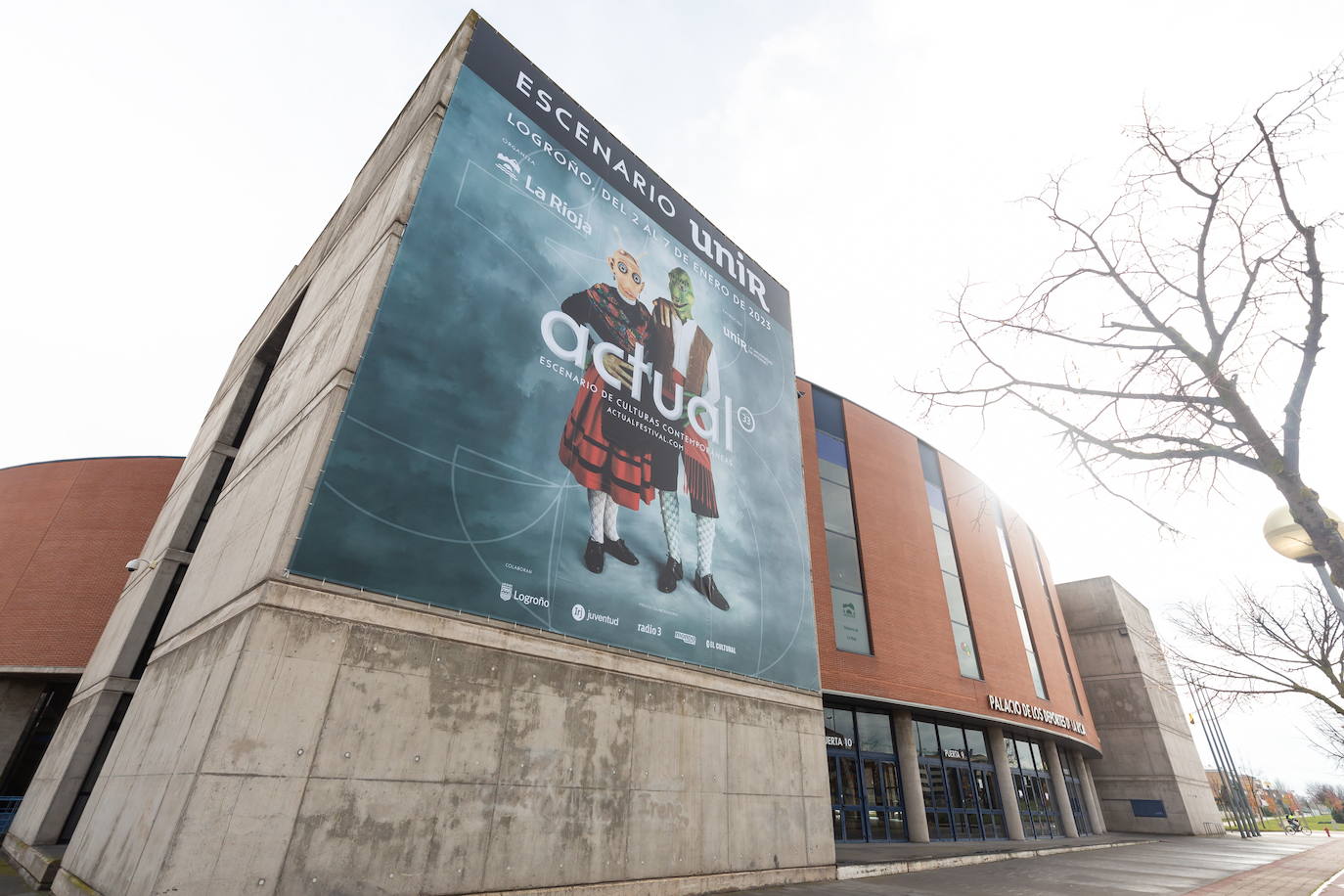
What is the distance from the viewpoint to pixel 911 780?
21969 millimetres

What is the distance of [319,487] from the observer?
924 cm

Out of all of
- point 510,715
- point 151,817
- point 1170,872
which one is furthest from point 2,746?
point 1170,872

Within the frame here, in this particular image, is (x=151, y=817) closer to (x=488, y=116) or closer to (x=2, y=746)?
(x=488, y=116)

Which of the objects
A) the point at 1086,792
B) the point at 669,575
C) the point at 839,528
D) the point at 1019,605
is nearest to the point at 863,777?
the point at 839,528

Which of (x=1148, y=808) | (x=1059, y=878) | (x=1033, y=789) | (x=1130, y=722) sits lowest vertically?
(x=1059, y=878)

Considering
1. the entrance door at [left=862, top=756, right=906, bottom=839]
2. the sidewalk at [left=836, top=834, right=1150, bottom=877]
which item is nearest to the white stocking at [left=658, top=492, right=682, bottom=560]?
the sidewalk at [left=836, top=834, right=1150, bottom=877]

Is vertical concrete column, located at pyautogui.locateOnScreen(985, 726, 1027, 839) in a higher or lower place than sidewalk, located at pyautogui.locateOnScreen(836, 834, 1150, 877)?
higher

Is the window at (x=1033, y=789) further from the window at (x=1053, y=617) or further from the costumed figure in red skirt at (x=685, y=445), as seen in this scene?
the costumed figure in red skirt at (x=685, y=445)

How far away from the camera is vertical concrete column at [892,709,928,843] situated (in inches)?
846

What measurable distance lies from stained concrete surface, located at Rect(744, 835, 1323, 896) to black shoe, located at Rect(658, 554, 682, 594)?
5726mm

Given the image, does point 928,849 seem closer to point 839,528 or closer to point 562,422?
point 839,528

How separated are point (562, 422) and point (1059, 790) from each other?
30.6 meters

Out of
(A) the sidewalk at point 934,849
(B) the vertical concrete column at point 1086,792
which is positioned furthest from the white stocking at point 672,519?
(B) the vertical concrete column at point 1086,792

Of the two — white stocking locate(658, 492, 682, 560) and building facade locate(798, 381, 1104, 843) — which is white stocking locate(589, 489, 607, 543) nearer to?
white stocking locate(658, 492, 682, 560)
